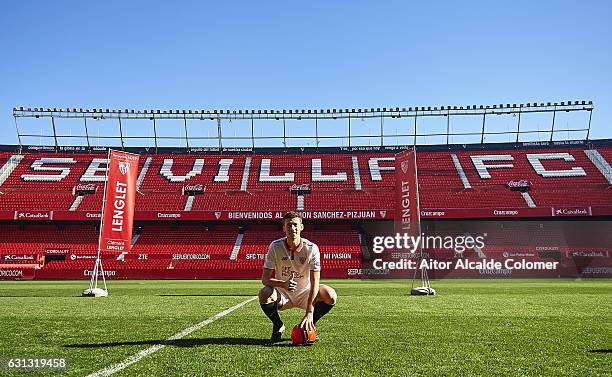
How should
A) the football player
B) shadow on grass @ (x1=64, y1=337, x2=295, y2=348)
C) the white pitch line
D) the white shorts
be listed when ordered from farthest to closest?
the white shorts → the football player → shadow on grass @ (x1=64, y1=337, x2=295, y2=348) → the white pitch line

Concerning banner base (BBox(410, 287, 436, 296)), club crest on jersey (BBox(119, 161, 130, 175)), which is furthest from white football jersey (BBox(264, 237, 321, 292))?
club crest on jersey (BBox(119, 161, 130, 175))

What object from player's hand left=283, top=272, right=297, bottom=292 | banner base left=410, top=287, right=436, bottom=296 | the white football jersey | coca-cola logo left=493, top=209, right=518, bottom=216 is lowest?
coca-cola logo left=493, top=209, right=518, bottom=216

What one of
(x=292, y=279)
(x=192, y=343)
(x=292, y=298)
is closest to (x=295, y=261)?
(x=292, y=279)

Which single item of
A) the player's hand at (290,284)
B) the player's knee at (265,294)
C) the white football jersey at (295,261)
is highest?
the white football jersey at (295,261)

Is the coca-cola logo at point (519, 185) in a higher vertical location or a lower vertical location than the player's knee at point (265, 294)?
lower

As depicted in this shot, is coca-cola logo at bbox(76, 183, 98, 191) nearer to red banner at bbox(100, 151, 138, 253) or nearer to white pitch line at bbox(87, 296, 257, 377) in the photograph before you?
red banner at bbox(100, 151, 138, 253)

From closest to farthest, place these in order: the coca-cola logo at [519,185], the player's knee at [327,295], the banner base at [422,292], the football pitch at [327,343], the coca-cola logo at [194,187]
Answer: the football pitch at [327,343] < the player's knee at [327,295] < the banner base at [422,292] < the coca-cola logo at [519,185] < the coca-cola logo at [194,187]

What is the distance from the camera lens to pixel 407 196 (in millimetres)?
17906

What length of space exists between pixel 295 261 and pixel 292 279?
257mm

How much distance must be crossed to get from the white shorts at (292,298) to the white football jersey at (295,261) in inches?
2.3

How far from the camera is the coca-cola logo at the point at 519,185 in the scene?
41.8 meters

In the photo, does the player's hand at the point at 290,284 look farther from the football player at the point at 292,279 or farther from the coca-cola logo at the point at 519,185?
the coca-cola logo at the point at 519,185

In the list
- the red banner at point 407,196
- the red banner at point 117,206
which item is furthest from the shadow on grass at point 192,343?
the red banner at point 117,206

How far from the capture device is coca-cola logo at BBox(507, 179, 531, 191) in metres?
41.8
